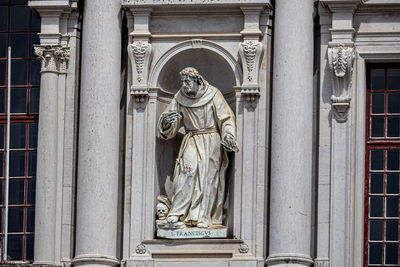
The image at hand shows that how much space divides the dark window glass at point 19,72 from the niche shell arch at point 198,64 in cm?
275

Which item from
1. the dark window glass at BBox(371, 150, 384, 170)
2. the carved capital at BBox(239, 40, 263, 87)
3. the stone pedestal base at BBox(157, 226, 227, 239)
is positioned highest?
the carved capital at BBox(239, 40, 263, 87)

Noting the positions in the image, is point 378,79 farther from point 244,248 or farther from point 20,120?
point 20,120

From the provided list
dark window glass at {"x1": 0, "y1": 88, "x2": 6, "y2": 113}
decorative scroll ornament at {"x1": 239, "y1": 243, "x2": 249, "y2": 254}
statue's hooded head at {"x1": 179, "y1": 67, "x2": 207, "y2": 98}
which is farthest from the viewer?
dark window glass at {"x1": 0, "y1": 88, "x2": 6, "y2": 113}

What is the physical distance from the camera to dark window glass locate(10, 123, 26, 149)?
39.4 metres

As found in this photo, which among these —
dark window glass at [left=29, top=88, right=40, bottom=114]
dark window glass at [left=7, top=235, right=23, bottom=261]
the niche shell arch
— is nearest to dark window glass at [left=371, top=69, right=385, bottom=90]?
the niche shell arch

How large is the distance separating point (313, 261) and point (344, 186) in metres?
1.48

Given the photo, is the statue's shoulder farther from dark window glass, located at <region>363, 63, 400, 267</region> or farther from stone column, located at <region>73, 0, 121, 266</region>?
dark window glass, located at <region>363, 63, 400, 267</region>

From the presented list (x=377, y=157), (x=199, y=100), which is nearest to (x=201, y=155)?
(x=199, y=100)

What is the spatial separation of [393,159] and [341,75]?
186cm

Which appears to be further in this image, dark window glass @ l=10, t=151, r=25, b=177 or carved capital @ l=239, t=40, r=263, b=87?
dark window glass @ l=10, t=151, r=25, b=177

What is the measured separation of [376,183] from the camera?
38000 millimetres

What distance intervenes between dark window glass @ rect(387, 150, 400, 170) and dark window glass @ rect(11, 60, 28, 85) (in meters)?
7.16

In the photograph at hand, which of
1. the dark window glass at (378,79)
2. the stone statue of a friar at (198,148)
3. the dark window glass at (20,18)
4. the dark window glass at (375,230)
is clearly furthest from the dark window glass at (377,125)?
the dark window glass at (20,18)

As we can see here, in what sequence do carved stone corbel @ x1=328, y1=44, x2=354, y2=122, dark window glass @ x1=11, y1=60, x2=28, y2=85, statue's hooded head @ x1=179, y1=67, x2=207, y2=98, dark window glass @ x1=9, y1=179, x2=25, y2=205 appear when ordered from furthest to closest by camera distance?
dark window glass @ x1=11, y1=60, x2=28, y2=85 < dark window glass @ x1=9, y1=179, x2=25, y2=205 < statue's hooded head @ x1=179, y1=67, x2=207, y2=98 < carved stone corbel @ x1=328, y1=44, x2=354, y2=122
